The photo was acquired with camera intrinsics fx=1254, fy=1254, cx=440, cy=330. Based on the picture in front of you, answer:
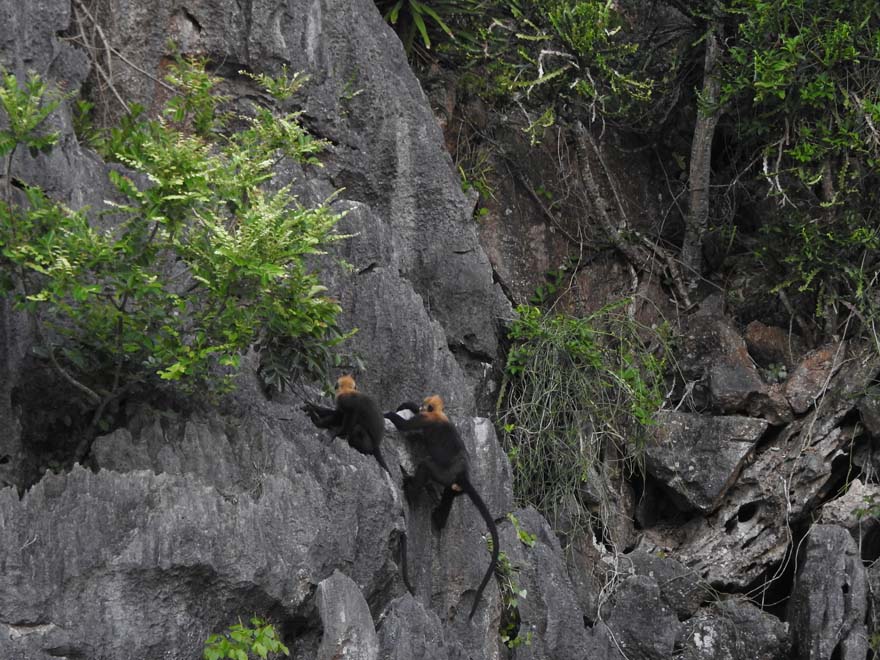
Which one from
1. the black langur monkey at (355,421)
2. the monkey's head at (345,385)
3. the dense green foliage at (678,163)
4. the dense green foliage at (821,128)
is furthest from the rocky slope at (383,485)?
the dense green foliage at (821,128)

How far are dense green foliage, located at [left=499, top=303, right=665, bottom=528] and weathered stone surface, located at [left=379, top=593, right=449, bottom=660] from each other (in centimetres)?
346

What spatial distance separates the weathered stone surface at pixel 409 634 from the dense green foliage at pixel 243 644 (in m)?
0.64

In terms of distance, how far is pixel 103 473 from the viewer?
5750 mm

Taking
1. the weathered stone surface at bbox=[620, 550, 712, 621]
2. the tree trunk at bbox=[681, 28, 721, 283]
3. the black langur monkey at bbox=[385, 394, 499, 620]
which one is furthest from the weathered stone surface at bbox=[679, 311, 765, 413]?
the black langur monkey at bbox=[385, 394, 499, 620]

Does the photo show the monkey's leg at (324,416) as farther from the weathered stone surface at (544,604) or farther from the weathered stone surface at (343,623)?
the weathered stone surface at (544,604)

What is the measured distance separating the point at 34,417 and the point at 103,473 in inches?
41.3

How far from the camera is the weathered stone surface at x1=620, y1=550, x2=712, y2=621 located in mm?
10078

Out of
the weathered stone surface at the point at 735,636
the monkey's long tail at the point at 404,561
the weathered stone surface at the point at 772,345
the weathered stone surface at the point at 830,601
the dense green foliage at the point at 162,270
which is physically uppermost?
the dense green foliage at the point at 162,270

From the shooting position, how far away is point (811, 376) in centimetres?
1113

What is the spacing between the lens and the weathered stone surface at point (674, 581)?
1008 centimetres

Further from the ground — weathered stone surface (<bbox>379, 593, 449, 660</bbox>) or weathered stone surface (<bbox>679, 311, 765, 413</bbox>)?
weathered stone surface (<bbox>379, 593, 449, 660</bbox>)

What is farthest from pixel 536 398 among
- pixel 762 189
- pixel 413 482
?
pixel 762 189

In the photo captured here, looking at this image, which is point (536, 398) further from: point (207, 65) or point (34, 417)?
point (34, 417)

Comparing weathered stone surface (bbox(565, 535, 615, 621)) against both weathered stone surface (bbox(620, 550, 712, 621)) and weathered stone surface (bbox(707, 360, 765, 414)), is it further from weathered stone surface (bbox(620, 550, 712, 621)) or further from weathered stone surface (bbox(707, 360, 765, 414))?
weathered stone surface (bbox(707, 360, 765, 414))
